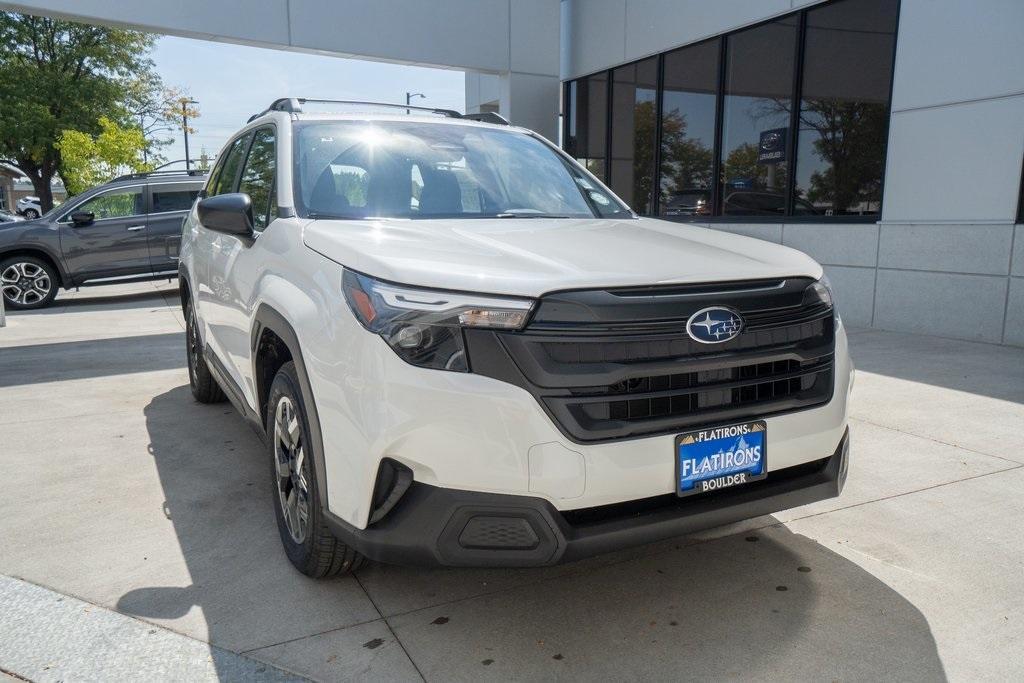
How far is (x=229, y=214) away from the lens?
3.25 metres

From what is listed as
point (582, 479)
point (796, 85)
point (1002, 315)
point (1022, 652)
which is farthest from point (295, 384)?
point (796, 85)

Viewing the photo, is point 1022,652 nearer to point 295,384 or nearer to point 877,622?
point 877,622

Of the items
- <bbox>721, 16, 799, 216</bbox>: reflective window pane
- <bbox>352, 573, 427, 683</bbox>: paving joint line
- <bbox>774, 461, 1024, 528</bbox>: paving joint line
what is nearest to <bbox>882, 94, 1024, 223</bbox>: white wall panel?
<bbox>721, 16, 799, 216</bbox>: reflective window pane

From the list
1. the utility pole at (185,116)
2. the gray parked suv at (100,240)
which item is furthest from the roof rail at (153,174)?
the utility pole at (185,116)

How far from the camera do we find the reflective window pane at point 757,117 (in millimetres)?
9828

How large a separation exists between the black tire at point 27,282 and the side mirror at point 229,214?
32.5ft

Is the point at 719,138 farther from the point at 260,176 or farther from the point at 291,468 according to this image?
the point at 291,468


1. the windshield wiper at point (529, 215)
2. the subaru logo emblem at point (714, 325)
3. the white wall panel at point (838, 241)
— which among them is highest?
the windshield wiper at point (529, 215)

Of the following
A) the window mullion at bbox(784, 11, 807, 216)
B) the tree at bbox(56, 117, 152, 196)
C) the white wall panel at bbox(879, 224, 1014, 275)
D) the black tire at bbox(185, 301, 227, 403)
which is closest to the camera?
the black tire at bbox(185, 301, 227, 403)

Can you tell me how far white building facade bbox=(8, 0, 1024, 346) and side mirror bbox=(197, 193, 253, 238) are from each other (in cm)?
703

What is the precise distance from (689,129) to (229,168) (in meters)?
8.40

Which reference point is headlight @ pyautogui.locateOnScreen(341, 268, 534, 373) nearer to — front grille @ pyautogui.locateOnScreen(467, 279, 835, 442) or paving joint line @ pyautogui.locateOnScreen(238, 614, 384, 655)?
front grille @ pyautogui.locateOnScreen(467, 279, 835, 442)

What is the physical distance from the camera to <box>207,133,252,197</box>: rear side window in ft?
14.4

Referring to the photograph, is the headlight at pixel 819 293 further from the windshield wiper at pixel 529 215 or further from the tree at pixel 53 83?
the tree at pixel 53 83
